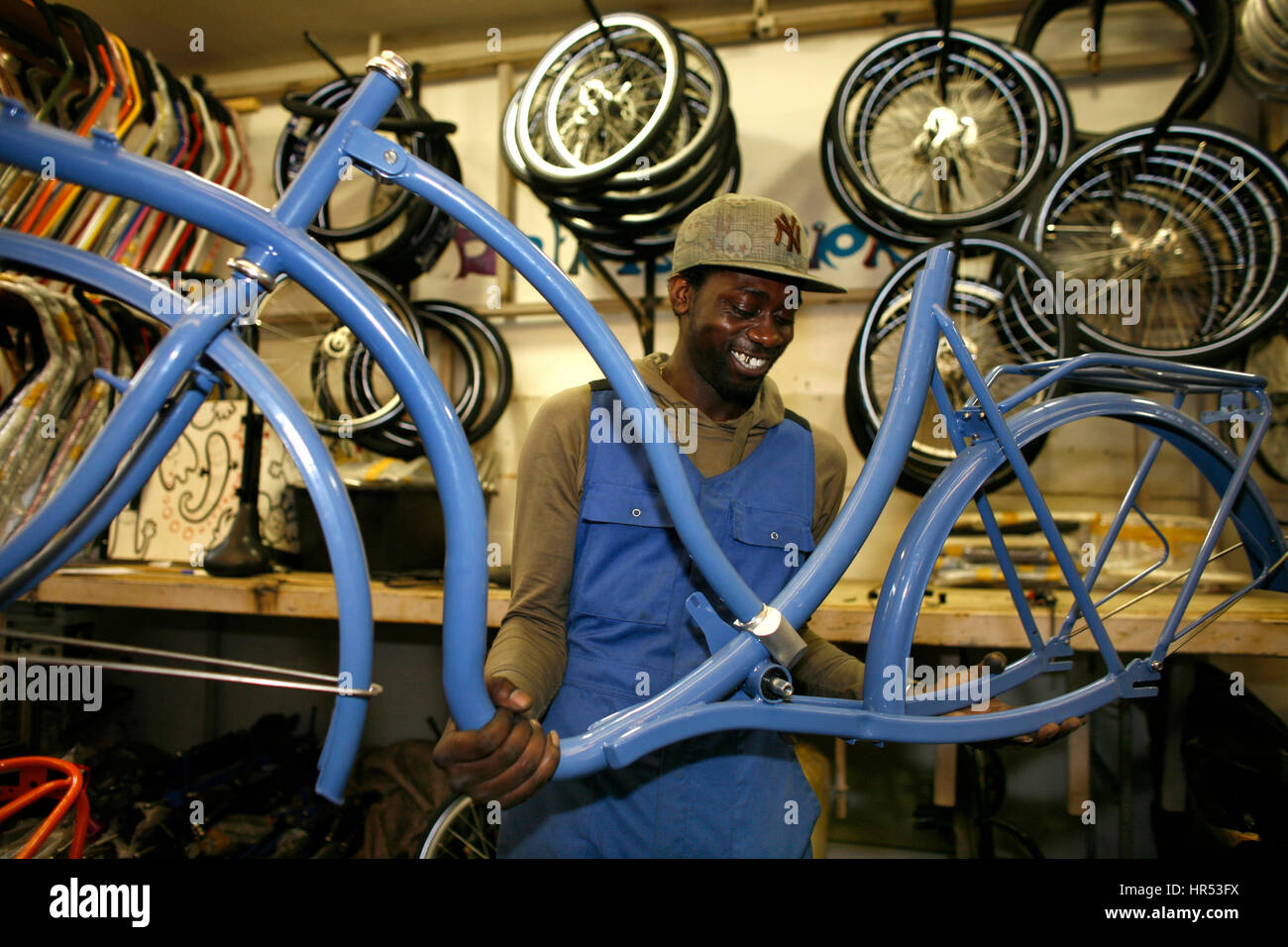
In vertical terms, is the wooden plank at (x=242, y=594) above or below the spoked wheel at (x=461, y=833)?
above

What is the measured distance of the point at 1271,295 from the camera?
1.63m

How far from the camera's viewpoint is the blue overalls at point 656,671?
95 cm

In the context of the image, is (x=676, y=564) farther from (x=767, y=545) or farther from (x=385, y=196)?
(x=385, y=196)

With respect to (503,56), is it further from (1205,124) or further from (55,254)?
(1205,124)

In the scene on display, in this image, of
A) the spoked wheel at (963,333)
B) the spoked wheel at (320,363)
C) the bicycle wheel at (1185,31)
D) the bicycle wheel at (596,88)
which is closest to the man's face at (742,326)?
the spoked wheel at (963,333)

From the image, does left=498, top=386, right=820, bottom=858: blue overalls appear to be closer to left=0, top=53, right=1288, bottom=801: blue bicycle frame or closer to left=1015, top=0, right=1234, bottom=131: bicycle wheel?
left=0, top=53, right=1288, bottom=801: blue bicycle frame

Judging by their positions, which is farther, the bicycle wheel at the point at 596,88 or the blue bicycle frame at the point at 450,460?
the bicycle wheel at the point at 596,88

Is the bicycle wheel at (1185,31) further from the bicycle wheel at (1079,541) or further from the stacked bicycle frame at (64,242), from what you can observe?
the stacked bicycle frame at (64,242)

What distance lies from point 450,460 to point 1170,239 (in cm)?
207

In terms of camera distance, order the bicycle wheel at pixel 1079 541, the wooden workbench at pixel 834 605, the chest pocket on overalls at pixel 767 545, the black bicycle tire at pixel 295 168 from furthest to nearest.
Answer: the black bicycle tire at pixel 295 168 → the wooden workbench at pixel 834 605 → the chest pocket on overalls at pixel 767 545 → the bicycle wheel at pixel 1079 541

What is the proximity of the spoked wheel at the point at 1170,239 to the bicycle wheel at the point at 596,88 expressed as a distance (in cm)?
114

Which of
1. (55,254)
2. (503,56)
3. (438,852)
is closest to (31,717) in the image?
(438,852)
